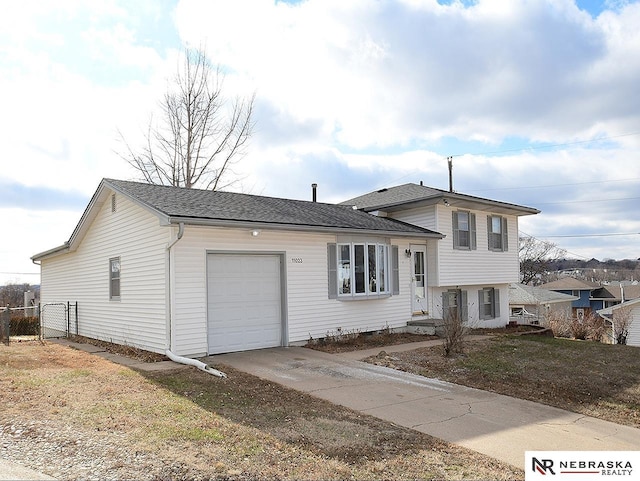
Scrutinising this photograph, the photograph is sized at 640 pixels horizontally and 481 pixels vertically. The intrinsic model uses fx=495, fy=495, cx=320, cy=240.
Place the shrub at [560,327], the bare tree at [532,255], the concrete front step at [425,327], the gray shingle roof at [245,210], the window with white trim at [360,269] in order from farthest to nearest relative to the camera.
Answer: the bare tree at [532,255] < the shrub at [560,327] < the concrete front step at [425,327] < the window with white trim at [360,269] < the gray shingle roof at [245,210]

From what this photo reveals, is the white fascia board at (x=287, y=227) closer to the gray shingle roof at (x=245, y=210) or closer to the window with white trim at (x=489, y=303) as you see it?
the gray shingle roof at (x=245, y=210)

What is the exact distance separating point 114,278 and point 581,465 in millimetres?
11425

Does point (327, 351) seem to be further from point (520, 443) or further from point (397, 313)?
point (520, 443)

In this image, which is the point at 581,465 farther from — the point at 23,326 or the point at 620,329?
the point at 23,326

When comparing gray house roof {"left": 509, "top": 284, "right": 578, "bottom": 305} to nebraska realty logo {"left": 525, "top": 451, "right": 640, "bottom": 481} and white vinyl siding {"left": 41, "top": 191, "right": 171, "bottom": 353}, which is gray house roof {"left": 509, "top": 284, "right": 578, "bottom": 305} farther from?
nebraska realty logo {"left": 525, "top": 451, "right": 640, "bottom": 481}

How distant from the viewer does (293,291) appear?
1197 centimetres

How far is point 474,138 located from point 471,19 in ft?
20.1

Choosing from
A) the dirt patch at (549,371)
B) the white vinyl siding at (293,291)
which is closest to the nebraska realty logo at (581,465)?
the dirt patch at (549,371)

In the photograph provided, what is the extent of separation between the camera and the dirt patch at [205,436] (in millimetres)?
4426

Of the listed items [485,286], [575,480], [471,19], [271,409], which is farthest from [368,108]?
[575,480]

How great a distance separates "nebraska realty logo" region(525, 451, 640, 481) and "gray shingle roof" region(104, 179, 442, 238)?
740 centimetres

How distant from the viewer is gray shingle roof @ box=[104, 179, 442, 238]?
1057 centimetres

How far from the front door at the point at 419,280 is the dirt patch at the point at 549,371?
2.67 m

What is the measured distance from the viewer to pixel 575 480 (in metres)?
4.54
